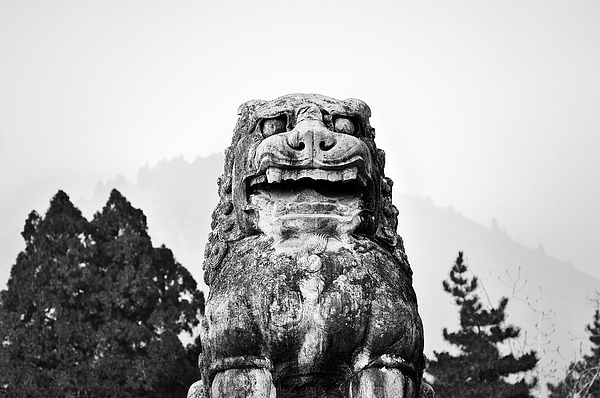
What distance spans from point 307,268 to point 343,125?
2.88 ft

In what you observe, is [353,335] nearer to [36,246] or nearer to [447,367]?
[447,367]

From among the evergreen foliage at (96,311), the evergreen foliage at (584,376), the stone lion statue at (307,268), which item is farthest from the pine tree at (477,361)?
the stone lion statue at (307,268)

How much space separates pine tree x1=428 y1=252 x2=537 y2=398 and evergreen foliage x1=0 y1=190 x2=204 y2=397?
382 centimetres

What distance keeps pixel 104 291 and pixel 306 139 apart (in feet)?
33.8

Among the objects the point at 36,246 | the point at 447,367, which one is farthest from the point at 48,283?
the point at 447,367

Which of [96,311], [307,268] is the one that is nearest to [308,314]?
[307,268]

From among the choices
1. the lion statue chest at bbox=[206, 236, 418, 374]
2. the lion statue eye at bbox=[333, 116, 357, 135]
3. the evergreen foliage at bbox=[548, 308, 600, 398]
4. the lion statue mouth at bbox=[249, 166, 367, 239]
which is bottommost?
the lion statue chest at bbox=[206, 236, 418, 374]

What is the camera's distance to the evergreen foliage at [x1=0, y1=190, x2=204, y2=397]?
13.5 metres

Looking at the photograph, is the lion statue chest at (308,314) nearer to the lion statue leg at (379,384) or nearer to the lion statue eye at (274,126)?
the lion statue leg at (379,384)

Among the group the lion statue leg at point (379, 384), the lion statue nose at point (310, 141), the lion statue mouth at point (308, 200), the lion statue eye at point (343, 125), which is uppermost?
the lion statue eye at point (343, 125)

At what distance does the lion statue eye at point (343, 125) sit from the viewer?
16.6 feet

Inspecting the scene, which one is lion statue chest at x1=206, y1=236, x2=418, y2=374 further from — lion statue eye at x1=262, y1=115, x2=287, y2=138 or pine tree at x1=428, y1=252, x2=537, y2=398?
pine tree at x1=428, y1=252, x2=537, y2=398

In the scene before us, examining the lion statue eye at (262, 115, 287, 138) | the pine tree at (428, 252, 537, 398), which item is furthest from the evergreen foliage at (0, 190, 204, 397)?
the lion statue eye at (262, 115, 287, 138)

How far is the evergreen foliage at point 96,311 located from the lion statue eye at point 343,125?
29.8 ft
